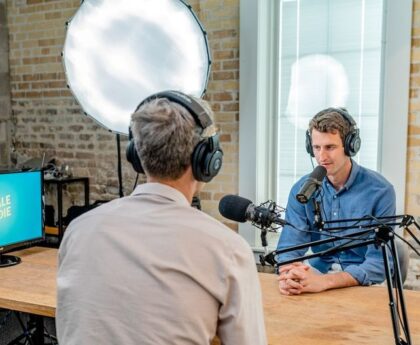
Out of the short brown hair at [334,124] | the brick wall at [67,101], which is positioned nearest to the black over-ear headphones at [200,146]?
the short brown hair at [334,124]

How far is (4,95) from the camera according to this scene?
12.1 feet

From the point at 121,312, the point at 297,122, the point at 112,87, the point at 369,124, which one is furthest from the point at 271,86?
the point at 121,312

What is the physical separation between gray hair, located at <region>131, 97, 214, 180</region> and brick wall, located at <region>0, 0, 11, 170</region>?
300 cm

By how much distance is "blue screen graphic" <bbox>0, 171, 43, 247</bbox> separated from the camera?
84.9 inches

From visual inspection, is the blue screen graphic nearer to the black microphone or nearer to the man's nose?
the black microphone

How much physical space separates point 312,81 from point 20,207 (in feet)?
5.88

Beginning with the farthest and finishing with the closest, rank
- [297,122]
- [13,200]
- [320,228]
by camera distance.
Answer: [297,122]
[13,200]
[320,228]

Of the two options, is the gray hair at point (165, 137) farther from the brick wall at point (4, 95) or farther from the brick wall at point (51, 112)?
the brick wall at point (4, 95)

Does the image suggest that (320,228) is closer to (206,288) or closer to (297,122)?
(206,288)

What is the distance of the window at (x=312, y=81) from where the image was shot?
Result: 2549mm

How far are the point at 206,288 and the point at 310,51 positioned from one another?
7.20 ft

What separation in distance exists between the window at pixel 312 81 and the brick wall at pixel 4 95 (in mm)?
1972

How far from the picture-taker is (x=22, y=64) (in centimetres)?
366

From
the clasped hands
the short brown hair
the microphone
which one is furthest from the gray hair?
the short brown hair
